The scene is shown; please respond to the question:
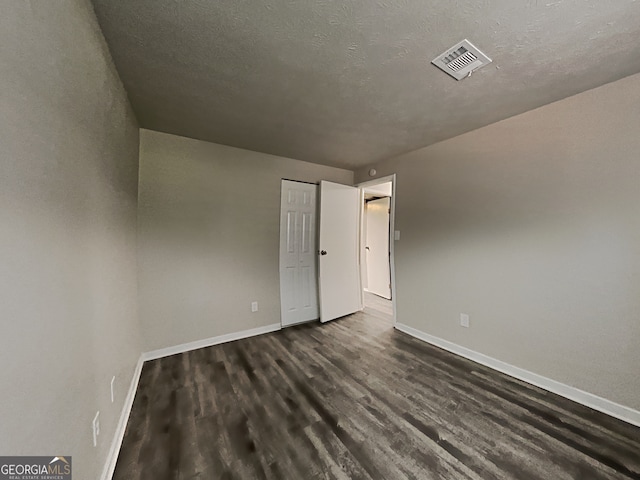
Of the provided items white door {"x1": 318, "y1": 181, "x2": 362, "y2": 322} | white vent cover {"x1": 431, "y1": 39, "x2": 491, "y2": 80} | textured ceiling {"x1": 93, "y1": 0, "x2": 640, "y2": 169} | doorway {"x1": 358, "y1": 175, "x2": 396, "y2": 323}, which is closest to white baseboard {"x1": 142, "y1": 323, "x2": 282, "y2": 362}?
white door {"x1": 318, "y1": 181, "x2": 362, "y2": 322}

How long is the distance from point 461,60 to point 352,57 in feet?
2.14

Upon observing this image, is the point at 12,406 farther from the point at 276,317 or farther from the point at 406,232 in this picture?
the point at 406,232

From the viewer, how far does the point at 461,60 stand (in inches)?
55.2

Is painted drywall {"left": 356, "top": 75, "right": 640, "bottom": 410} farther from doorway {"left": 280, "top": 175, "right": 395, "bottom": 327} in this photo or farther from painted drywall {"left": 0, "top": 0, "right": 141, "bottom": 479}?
painted drywall {"left": 0, "top": 0, "right": 141, "bottom": 479}

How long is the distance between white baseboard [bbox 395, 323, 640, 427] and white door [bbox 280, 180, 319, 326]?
168 centimetres

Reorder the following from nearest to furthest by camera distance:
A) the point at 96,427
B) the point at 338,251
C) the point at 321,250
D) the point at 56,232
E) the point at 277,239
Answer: the point at 56,232 < the point at 96,427 < the point at 277,239 < the point at 321,250 < the point at 338,251

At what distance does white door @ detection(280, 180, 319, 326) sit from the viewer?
3256 millimetres

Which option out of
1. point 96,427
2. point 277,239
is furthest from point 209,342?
point 96,427

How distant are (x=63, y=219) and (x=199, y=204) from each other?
1.84 metres

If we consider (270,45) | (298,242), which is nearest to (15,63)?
(270,45)

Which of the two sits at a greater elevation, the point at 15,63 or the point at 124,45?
the point at 124,45

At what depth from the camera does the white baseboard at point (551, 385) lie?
1615mm

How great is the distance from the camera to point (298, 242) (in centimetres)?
339

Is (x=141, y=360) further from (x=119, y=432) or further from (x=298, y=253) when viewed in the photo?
(x=298, y=253)
